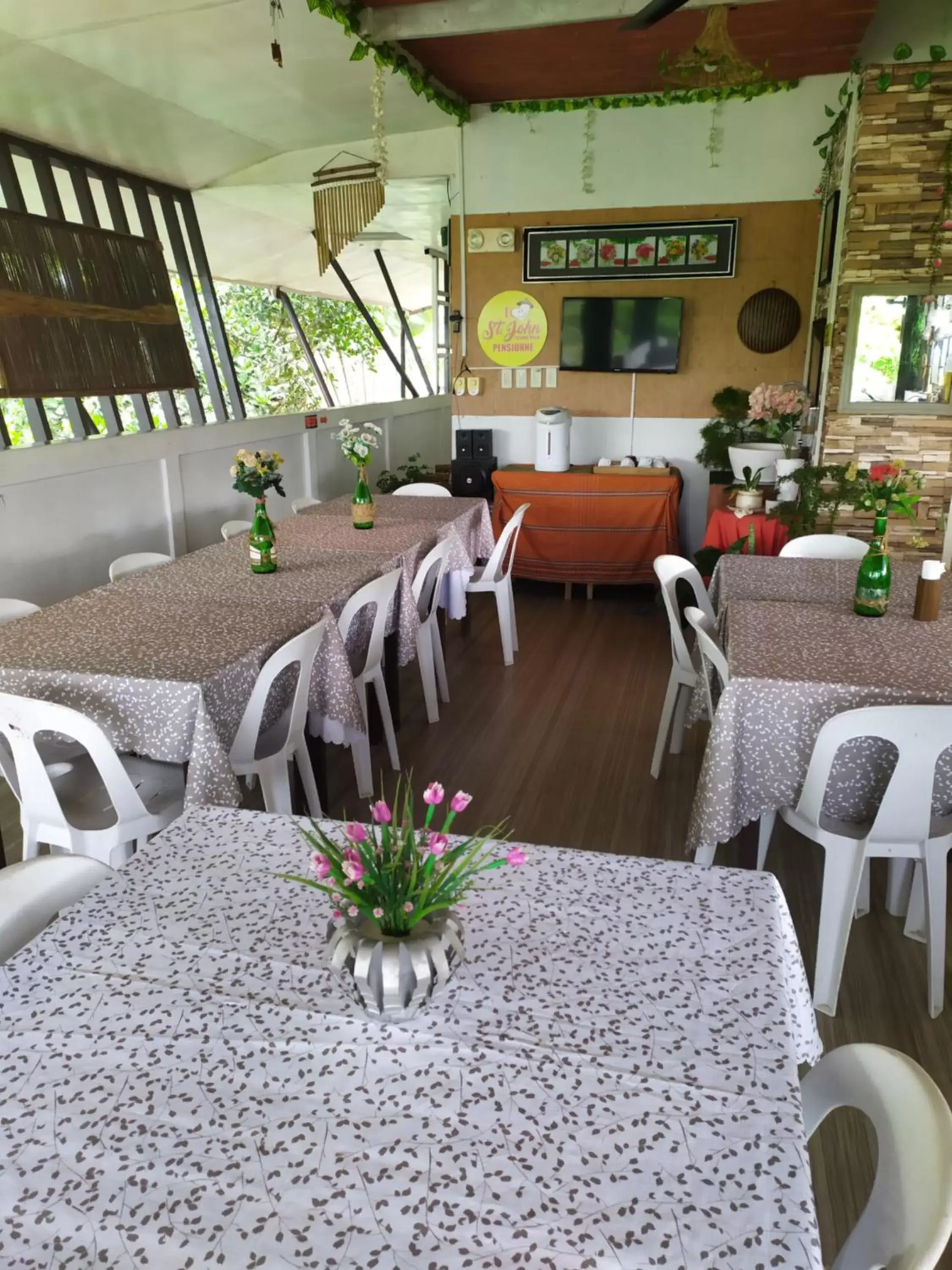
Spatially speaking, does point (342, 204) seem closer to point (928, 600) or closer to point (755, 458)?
point (755, 458)

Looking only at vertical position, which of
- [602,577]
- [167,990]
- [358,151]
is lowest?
[602,577]

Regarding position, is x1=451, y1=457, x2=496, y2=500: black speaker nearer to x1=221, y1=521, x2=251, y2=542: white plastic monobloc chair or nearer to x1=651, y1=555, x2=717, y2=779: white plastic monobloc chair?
x1=221, y1=521, x2=251, y2=542: white plastic monobloc chair

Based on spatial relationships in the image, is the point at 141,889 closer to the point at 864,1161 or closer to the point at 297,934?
the point at 297,934

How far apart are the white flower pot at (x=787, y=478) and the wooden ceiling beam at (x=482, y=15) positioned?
2232mm

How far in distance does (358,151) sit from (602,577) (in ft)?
12.3

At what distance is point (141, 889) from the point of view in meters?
1.42

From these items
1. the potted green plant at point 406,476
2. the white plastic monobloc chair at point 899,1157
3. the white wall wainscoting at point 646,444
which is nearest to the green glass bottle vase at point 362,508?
the white wall wainscoting at point 646,444

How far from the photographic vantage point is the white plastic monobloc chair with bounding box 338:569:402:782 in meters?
3.09

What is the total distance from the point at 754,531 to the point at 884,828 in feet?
8.90

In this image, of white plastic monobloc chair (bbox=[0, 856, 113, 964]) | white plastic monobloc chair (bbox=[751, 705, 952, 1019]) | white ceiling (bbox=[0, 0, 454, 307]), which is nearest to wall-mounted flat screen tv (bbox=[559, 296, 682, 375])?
white ceiling (bbox=[0, 0, 454, 307])

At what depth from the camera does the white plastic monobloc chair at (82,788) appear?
6.56 ft

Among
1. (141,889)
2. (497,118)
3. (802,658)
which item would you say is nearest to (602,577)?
(497,118)

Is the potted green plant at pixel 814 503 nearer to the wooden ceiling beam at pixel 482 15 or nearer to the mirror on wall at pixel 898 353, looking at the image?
the mirror on wall at pixel 898 353

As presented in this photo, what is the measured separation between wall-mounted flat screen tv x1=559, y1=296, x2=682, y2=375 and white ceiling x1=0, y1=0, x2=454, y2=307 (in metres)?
1.69
